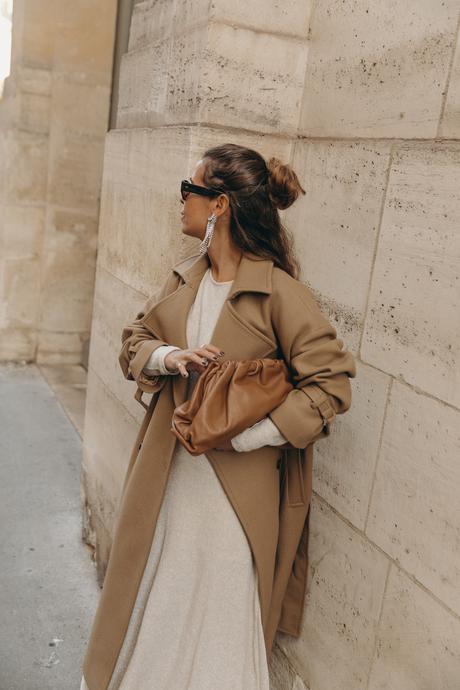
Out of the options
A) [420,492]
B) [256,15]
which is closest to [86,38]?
[256,15]

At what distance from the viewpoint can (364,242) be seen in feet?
8.07

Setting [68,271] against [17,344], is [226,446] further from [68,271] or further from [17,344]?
[17,344]

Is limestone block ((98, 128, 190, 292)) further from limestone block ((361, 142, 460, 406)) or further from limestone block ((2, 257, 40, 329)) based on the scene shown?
limestone block ((2, 257, 40, 329))

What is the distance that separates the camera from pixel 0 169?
7.82m

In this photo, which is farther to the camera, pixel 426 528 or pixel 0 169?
pixel 0 169

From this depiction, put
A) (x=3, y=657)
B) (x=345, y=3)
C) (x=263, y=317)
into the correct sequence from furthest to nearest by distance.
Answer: (x=3, y=657)
(x=345, y=3)
(x=263, y=317)

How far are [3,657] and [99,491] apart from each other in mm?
1099

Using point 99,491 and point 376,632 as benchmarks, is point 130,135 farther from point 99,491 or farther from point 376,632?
point 376,632

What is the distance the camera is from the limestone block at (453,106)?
2117mm

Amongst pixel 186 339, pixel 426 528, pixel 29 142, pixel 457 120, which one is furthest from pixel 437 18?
pixel 29 142

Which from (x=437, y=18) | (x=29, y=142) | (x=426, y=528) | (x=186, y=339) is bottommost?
(x=426, y=528)

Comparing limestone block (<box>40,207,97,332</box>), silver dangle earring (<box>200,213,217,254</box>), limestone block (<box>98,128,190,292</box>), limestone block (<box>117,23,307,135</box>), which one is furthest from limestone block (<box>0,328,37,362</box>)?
silver dangle earring (<box>200,213,217,254</box>)

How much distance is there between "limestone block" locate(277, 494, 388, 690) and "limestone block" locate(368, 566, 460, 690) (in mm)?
49

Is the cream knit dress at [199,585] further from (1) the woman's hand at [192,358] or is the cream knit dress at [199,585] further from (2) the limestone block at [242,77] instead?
(2) the limestone block at [242,77]
